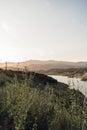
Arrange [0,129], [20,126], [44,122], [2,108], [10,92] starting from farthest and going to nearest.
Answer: [10,92]
[2,108]
[44,122]
[0,129]
[20,126]

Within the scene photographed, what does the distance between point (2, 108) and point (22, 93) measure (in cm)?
53

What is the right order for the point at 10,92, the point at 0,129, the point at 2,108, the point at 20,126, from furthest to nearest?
the point at 10,92
the point at 2,108
the point at 0,129
the point at 20,126

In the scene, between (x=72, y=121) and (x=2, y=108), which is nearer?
(x=72, y=121)

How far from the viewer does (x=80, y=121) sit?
5262 millimetres

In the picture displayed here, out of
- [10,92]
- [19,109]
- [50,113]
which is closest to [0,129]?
[19,109]

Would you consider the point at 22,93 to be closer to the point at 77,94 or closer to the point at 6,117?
the point at 6,117

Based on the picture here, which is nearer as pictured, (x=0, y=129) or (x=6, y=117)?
(x=0, y=129)

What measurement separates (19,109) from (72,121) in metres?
0.99

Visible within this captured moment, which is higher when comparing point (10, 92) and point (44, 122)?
point (10, 92)

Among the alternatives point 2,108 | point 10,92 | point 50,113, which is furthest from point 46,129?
point 10,92

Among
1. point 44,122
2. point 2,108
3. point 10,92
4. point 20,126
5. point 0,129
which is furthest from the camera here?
point 10,92

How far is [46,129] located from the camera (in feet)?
17.9

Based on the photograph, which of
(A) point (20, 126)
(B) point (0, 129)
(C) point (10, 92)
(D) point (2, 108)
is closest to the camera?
(A) point (20, 126)

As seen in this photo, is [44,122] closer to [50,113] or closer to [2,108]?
[50,113]
